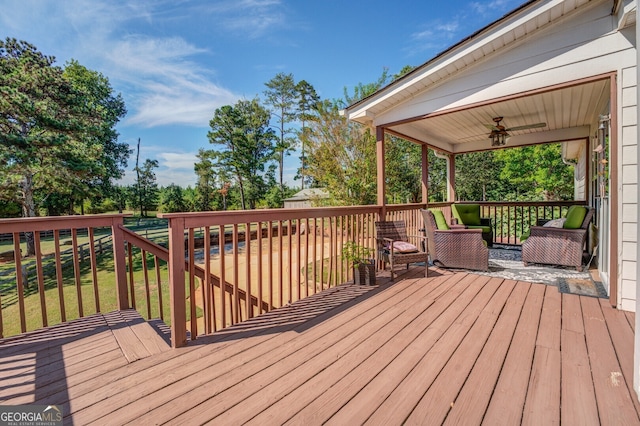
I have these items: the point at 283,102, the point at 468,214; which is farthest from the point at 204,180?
the point at 468,214

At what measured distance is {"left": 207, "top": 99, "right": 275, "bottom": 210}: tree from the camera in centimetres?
2278

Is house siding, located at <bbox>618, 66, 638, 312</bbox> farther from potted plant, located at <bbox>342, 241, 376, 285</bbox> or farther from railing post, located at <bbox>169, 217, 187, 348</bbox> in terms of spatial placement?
railing post, located at <bbox>169, 217, 187, 348</bbox>

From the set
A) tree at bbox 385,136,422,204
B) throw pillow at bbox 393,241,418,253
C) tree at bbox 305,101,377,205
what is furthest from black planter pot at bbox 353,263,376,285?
tree at bbox 385,136,422,204

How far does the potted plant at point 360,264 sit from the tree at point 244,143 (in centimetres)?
2110

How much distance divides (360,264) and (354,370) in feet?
6.50

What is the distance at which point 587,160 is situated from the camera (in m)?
5.84

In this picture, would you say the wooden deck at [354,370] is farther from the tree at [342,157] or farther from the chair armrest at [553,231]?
the tree at [342,157]

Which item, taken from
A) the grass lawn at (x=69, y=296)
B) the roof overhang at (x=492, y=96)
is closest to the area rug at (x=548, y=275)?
the roof overhang at (x=492, y=96)

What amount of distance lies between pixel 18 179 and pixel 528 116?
15.7m

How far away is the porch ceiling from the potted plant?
88.1 inches

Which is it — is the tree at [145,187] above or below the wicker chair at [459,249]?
above

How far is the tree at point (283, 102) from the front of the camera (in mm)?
22250

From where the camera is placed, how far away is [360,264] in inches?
148

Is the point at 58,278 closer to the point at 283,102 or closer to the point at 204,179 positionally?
the point at 283,102
